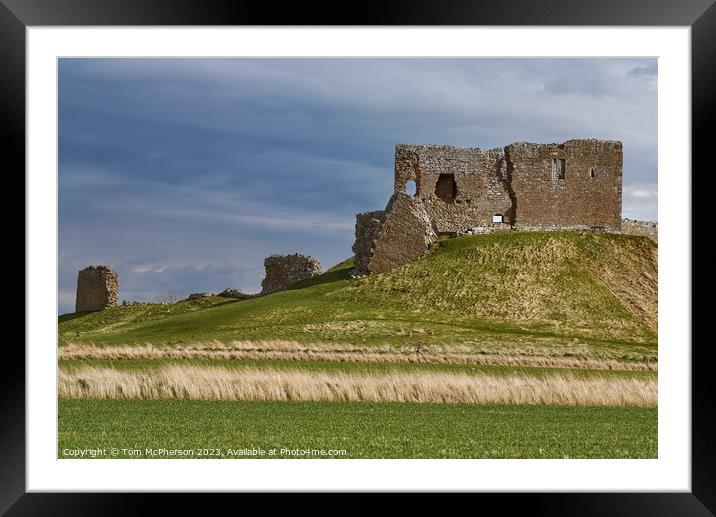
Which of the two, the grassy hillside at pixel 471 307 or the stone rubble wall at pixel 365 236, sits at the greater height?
the stone rubble wall at pixel 365 236

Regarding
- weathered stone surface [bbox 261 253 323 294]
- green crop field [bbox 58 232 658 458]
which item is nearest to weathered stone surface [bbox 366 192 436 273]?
green crop field [bbox 58 232 658 458]

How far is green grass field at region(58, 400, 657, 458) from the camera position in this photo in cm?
984

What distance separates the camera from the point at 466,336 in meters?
29.5

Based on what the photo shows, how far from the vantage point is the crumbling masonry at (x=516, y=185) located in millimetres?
45594

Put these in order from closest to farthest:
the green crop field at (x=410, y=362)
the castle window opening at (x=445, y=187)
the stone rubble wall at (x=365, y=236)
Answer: the green crop field at (x=410, y=362)
the stone rubble wall at (x=365, y=236)
the castle window opening at (x=445, y=187)

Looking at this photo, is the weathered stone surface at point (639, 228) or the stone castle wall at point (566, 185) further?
the weathered stone surface at point (639, 228)

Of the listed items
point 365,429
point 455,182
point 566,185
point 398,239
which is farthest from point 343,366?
point 566,185

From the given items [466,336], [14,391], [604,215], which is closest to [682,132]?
[14,391]

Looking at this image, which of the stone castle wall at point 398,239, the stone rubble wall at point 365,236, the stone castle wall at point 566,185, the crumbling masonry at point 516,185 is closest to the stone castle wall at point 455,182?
the crumbling masonry at point 516,185

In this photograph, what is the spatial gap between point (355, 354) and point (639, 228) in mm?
30168

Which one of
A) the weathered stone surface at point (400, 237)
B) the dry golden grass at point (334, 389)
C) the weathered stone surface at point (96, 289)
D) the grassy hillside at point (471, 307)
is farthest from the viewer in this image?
the weathered stone surface at point (96, 289)
